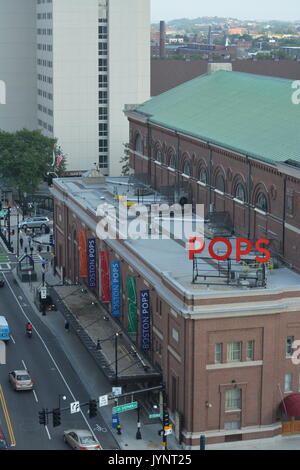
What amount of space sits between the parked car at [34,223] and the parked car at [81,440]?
235 feet

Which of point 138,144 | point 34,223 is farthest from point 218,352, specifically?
point 34,223

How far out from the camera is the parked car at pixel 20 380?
71.7m

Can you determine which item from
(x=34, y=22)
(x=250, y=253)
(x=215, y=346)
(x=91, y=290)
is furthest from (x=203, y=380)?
(x=34, y=22)

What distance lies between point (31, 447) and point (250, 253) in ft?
74.3

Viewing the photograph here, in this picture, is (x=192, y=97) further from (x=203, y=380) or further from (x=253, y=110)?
(x=203, y=380)

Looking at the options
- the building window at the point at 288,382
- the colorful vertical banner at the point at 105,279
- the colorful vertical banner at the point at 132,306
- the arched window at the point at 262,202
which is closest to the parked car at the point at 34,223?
the colorful vertical banner at the point at 105,279

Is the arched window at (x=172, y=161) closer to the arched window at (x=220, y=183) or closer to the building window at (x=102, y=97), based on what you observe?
the arched window at (x=220, y=183)

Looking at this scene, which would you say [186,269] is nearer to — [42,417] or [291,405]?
[291,405]

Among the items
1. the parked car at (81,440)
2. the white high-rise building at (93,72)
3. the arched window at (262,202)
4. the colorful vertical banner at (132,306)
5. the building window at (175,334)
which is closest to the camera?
the parked car at (81,440)

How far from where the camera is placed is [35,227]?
5251 inches

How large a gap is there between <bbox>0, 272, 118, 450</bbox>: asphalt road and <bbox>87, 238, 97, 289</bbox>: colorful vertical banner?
240 inches

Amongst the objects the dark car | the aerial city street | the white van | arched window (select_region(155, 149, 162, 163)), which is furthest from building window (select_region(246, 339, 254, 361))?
arched window (select_region(155, 149, 162, 163))

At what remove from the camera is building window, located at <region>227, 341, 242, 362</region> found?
6294cm

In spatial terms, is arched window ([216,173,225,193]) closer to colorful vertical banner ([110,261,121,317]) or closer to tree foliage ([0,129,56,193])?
colorful vertical banner ([110,261,121,317])
